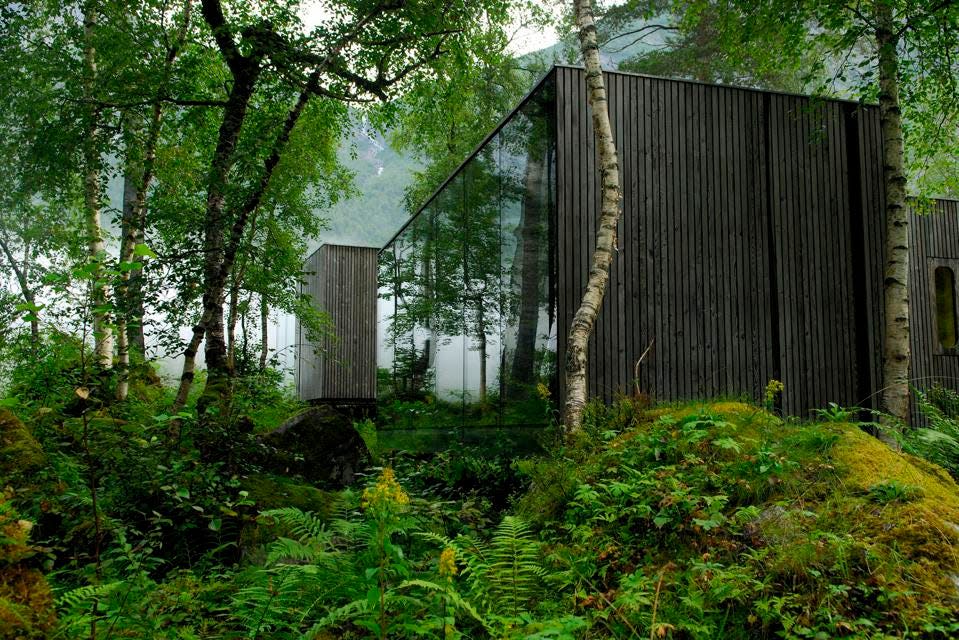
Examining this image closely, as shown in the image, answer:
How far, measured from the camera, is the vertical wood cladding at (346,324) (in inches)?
743

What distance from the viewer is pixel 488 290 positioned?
9.52m

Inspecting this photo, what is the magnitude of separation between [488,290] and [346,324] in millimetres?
10472

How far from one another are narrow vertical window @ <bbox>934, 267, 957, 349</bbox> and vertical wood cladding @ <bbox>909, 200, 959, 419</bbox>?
0.28 ft

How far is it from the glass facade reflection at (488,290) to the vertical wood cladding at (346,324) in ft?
18.5

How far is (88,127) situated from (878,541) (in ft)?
33.4

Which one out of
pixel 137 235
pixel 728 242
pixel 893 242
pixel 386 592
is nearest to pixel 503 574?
pixel 386 592

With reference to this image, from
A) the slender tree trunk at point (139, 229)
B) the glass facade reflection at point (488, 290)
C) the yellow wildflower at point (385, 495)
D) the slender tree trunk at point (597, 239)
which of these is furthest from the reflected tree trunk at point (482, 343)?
the yellow wildflower at point (385, 495)

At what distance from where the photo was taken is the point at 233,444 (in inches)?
255

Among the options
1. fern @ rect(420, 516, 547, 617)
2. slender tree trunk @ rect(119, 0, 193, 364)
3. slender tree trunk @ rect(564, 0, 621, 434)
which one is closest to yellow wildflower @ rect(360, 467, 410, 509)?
fern @ rect(420, 516, 547, 617)

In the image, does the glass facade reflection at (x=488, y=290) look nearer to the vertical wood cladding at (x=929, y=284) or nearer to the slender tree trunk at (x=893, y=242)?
the slender tree trunk at (x=893, y=242)

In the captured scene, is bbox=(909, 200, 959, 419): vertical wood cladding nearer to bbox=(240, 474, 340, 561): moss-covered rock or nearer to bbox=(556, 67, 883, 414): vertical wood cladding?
bbox=(556, 67, 883, 414): vertical wood cladding

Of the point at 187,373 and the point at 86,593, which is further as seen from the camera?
the point at 187,373

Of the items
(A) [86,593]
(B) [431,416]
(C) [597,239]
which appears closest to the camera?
(A) [86,593]

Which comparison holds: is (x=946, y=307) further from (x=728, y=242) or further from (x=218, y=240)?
(x=218, y=240)
